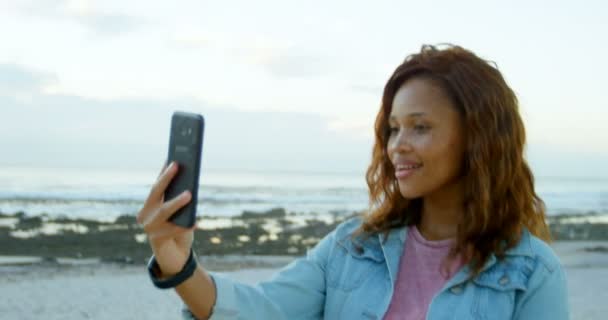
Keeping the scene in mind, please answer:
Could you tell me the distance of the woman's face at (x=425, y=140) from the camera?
8.23 feet

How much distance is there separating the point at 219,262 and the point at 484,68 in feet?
44.0

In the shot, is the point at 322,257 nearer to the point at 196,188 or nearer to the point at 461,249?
the point at 461,249

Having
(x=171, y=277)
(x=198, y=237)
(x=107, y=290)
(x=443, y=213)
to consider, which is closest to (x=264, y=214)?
(x=198, y=237)

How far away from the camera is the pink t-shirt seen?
246cm

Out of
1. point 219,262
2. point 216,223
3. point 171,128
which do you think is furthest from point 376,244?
point 216,223

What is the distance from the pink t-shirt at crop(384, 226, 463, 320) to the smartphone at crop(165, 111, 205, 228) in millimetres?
748

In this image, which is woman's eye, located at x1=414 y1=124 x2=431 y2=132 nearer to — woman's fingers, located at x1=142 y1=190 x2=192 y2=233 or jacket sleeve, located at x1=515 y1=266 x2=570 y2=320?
jacket sleeve, located at x1=515 y1=266 x2=570 y2=320

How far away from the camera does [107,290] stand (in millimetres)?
11609

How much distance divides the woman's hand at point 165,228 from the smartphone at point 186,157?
16 millimetres

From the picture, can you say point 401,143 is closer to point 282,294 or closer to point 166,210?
point 282,294

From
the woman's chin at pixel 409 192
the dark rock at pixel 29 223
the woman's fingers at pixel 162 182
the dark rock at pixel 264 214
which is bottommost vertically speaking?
the dark rock at pixel 264 214

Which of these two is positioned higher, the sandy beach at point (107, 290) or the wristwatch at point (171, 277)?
the wristwatch at point (171, 277)

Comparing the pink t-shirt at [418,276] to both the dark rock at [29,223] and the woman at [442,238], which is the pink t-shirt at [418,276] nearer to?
the woman at [442,238]

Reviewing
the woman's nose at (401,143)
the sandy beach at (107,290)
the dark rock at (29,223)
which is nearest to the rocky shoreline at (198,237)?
the dark rock at (29,223)
